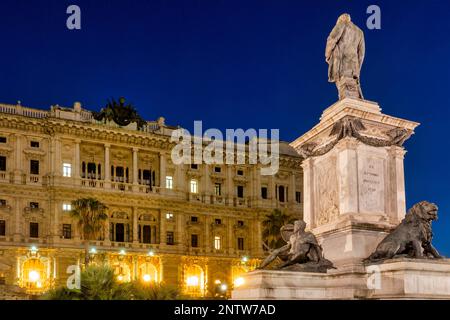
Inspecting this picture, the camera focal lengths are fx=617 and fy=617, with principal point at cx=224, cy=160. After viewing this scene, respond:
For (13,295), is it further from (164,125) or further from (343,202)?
(343,202)

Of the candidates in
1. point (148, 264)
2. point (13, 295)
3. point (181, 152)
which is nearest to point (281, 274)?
point (13, 295)

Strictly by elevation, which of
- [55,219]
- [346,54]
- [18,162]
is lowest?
[55,219]

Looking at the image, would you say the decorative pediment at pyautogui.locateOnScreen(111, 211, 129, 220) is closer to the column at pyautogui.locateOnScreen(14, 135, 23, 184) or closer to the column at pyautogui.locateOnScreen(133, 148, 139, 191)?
the column at pyautogui.locateOnScreen(133, 148, 139, 191)

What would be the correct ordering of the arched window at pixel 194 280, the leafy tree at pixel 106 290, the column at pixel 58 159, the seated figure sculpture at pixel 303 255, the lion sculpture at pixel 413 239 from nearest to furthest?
the leafy tree at pixel 106 290
the lion sculpture at pixel 413 239
the seated figure sculpture at pixel 303 255
the column at pixel 58 159
the arched window at pixel 194 280

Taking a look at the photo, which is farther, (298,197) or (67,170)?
(298,197)

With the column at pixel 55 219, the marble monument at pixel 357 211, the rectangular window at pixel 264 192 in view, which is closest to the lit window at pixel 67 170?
the column at pixel 55 219

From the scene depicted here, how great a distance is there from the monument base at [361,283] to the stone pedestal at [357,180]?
0.66 m

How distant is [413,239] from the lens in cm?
1284

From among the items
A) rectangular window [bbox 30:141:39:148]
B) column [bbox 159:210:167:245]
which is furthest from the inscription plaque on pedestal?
column [bbox 159:210:167:245]

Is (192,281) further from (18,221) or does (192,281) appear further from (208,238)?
(18,221)

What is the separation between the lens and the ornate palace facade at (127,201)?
180 ft

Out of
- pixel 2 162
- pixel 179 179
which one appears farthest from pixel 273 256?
pixel 179 179

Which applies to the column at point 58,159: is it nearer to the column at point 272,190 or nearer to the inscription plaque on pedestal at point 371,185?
the column at point 272,190

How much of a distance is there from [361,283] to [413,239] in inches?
56.2
